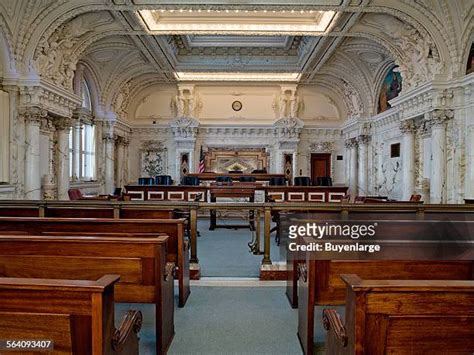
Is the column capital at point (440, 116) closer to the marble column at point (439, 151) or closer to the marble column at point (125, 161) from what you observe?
the marble column at point (439, 151)

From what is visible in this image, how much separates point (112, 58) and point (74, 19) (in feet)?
12.1

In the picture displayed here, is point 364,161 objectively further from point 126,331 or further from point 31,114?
point 126,331

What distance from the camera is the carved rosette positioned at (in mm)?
8375

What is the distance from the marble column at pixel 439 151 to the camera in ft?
28.7

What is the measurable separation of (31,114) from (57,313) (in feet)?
26.6

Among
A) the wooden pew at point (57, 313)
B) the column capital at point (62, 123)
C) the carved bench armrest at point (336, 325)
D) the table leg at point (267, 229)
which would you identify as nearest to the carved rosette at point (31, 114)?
the column capital at point (62, 123)

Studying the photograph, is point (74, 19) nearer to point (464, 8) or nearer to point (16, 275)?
point (16, 275)

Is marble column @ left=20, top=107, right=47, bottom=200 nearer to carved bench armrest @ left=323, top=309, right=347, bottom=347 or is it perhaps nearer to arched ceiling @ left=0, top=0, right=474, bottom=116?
arched ceiling @ left=0, top=0, right=474, bottom=116

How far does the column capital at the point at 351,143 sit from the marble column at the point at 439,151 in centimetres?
613

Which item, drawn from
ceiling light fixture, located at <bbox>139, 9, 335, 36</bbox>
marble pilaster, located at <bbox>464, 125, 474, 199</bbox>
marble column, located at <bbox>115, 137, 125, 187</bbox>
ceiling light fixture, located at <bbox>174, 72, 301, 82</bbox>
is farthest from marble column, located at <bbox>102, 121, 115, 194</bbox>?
marble pilaster, located at <bbox>464, 125, 474, 199</bbox>

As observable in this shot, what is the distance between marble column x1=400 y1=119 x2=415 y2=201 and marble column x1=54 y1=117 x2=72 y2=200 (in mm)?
9704

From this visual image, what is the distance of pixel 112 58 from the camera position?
1281 cm

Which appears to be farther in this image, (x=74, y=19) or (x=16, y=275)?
(x=74, y=19)

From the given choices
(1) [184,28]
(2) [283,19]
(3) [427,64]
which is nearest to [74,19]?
(1) [184,28]
